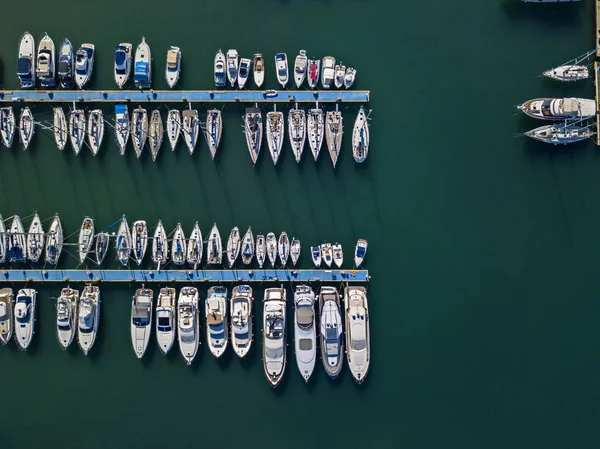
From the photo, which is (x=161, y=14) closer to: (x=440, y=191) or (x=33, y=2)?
(x=33, y=2)

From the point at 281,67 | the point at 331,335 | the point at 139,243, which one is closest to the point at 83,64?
the point at 139,243

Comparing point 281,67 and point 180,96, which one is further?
point 180,96

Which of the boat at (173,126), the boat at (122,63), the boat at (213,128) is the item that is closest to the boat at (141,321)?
the boat at (173,126)

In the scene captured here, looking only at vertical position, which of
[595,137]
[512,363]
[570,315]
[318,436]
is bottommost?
[318,436]

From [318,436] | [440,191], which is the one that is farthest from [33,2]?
[318,436]

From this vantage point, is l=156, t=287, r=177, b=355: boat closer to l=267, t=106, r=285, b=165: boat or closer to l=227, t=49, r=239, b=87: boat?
l=267, t=106, r=285, b=165: boat

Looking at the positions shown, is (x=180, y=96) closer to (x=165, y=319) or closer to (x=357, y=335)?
(x=165, y=319)

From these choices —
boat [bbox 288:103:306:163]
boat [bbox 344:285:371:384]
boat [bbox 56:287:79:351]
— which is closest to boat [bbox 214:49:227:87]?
boat [bbox 288:103:306:163]
